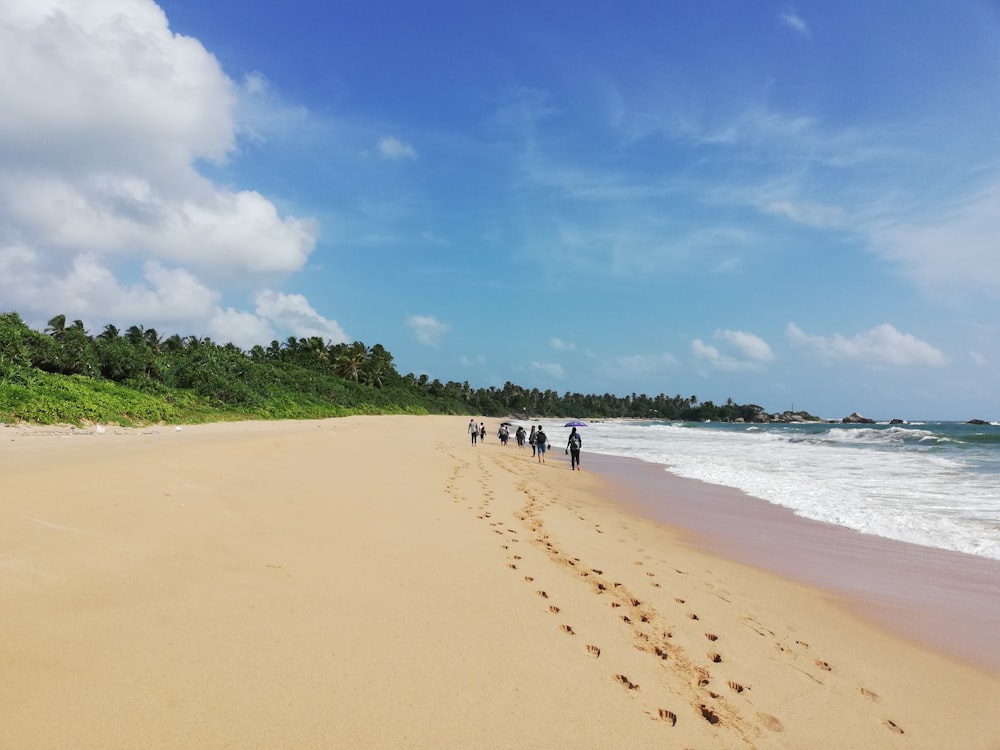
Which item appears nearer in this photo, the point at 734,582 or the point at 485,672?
the point at 485,672

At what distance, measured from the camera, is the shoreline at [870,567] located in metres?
5.64

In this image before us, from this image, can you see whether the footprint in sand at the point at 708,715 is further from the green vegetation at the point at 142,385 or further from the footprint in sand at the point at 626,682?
the green vegetation at the point at 142,385

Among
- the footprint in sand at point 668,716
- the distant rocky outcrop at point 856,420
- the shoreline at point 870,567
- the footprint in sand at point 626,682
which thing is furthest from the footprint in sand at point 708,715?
the distant rocky outcrop at point 856,420

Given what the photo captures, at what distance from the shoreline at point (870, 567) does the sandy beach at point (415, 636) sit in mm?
62

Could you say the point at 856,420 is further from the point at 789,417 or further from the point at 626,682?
the point at 626,682

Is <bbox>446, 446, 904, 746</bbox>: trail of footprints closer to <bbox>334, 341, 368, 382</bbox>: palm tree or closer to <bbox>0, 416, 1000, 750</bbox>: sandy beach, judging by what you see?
<bbox>0, 416, 1000, 750</bbox>: sandy beach

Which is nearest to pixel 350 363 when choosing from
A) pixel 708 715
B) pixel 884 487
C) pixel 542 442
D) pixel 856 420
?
pixel 542 442

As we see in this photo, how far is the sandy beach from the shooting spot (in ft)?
9.36

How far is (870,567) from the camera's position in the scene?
→ 7.89m

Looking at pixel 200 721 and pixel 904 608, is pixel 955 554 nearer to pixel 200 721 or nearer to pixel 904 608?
pixel 904 608

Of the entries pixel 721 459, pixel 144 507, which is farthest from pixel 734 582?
pixel 721 459

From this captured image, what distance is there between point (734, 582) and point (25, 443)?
49.2ft

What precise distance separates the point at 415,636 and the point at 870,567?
7361 millimetres

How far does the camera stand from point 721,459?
26156 millimetres
